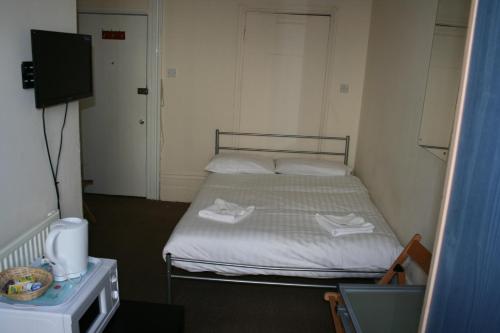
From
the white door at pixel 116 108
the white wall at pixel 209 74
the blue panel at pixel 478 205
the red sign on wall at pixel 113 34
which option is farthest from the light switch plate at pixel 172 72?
the blue panel at pixel 478 205

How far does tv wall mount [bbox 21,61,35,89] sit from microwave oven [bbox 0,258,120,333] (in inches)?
40.8

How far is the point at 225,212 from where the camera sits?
305 centimetres

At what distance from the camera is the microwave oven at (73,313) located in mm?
1472

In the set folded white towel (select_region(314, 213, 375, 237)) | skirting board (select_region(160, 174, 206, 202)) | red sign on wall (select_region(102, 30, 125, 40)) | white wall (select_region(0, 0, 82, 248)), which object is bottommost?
skirting board (select_region(160, 174, 206, 202))

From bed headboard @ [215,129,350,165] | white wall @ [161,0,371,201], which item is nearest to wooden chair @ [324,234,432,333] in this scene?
bed headboard @ [215,129,350,165]

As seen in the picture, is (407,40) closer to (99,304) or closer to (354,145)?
(354,145)

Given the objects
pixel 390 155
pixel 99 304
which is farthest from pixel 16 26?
pixel 390 155

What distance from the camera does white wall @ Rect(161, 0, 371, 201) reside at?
4.49 meters

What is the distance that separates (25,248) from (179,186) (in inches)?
117

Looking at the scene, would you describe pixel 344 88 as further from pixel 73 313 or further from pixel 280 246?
pixel 73 313

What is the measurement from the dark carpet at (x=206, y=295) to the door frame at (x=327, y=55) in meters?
1.69

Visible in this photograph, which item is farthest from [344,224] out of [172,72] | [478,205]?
[172,72]

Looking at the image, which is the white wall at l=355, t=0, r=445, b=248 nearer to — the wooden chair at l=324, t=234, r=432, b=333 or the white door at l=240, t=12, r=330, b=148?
the wooden chair at l=324, t=234, r=432, b=333

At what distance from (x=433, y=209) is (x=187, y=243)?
1.53 m
